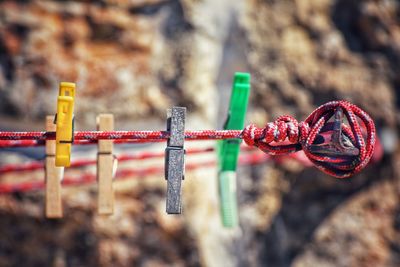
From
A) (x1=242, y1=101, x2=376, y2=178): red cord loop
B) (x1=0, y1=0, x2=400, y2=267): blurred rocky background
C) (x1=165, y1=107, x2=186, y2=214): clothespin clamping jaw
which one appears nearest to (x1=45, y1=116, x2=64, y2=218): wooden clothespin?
(x1=165, y1=107, x2=186, y2=214): clothespin clamping jaw

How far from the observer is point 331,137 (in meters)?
1.02

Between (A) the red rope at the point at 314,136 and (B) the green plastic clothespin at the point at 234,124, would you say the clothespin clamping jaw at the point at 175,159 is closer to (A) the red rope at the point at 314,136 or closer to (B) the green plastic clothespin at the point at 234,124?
(A) the red rope at the point at 314,136

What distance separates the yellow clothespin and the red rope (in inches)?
1.2

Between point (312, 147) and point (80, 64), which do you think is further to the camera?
point (80, 64)

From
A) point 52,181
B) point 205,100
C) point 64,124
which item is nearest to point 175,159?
point 64,124

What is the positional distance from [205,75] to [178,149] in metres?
1.09

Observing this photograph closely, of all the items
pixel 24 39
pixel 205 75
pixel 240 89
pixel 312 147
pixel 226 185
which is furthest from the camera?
pixel 205 75

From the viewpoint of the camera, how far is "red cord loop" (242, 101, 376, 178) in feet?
3.29

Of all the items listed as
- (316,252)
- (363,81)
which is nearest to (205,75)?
(363,81)

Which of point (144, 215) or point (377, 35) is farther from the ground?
point (377, 35)

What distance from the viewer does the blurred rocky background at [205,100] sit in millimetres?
1943

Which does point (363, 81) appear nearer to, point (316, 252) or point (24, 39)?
point (316, 252)

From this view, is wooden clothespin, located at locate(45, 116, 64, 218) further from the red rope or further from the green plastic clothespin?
the green plastic clothespin

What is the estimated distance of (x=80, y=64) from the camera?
1992 mm
